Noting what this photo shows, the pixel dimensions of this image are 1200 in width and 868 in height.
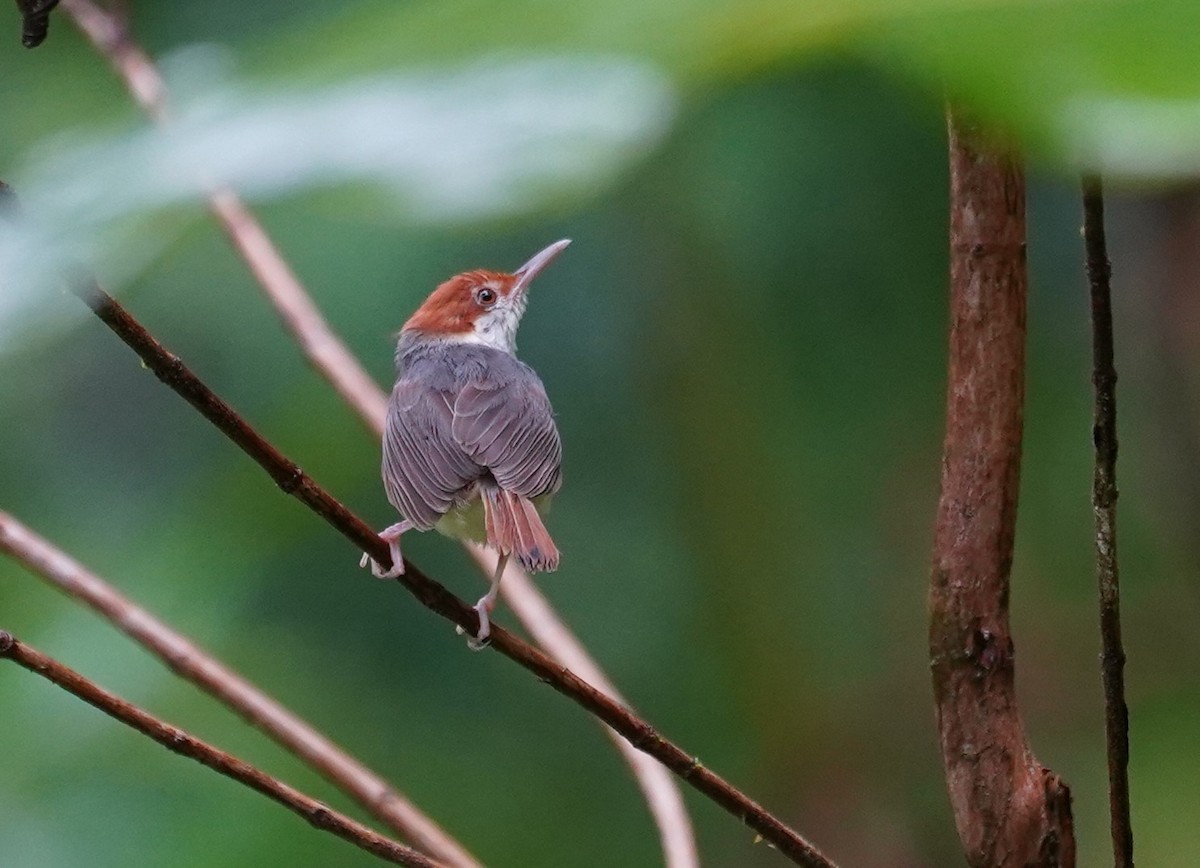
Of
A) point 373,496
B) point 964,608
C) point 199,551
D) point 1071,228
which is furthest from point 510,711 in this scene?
point 964,608

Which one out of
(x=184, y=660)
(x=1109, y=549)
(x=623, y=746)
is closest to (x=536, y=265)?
(x=623, y=746)

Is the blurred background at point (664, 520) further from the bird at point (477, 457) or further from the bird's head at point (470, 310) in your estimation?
the bird at point (477, 457)

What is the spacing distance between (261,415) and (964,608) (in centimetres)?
246

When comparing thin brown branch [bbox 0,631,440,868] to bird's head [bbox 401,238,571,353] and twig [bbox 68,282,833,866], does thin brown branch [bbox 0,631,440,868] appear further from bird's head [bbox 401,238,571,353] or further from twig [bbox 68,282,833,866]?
bird's head [bbox 401,238,571,353]

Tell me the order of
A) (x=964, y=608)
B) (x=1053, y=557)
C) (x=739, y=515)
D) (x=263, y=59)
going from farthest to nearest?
(x=1053, y=557)
(x=739, y=515)
(x=964, y=608)
(x=263, y=59)

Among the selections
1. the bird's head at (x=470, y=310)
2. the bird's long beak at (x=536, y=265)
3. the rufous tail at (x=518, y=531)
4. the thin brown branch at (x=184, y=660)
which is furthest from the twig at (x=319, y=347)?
the bird's head at (x=470, y=310)

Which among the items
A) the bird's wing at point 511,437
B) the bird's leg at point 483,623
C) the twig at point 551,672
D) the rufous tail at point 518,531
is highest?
the bird's wing at point 511,437

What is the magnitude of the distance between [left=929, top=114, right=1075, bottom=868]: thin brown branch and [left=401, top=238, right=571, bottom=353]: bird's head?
2183mm

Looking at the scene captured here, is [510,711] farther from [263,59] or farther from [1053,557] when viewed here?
[263,59]

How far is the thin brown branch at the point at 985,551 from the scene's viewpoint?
1.50 m

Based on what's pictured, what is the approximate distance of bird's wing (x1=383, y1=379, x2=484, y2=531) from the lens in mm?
2232

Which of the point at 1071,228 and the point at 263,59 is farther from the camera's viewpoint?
the point at 1071,228

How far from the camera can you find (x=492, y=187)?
34 centimetres

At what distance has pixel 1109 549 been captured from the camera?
4.48 feet
